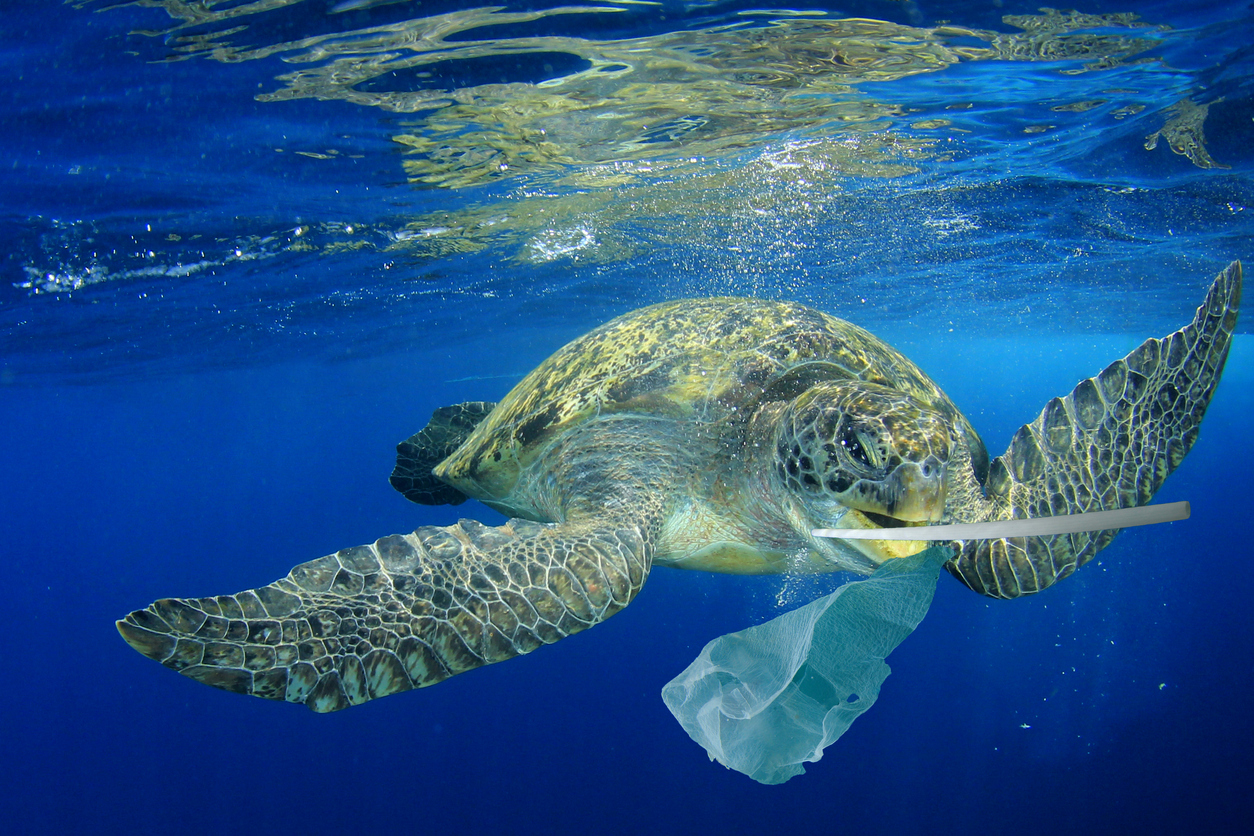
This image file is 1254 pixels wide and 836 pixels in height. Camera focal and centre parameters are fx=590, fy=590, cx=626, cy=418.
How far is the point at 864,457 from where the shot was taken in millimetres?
2500

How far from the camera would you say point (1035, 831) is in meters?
12.0

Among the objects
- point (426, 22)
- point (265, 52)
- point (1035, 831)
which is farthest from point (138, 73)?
point (1035, 831)

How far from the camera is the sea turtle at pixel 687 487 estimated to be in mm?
2281

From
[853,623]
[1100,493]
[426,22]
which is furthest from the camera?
[426,22]

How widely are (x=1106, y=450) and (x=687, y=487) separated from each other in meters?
2.41

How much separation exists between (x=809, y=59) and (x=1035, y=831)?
591 inches

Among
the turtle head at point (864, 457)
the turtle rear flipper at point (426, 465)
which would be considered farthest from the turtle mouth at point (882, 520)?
the turtle rear flipper at point (426, 465)

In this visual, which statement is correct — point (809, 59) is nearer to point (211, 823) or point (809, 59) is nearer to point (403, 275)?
point (403, 275)

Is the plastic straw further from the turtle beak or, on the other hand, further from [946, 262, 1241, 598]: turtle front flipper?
[946, 262, 1241, 598]: turtle front flipper

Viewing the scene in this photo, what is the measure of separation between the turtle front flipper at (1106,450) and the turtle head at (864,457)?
941mm

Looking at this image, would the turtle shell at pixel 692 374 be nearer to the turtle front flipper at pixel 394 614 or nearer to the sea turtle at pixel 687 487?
the sea turtle at pixel 687 487

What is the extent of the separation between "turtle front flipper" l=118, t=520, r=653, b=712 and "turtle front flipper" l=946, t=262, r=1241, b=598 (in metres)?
1.98

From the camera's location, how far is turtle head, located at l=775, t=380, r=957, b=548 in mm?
2354

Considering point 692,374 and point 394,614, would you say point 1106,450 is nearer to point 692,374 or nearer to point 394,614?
point 692,374
